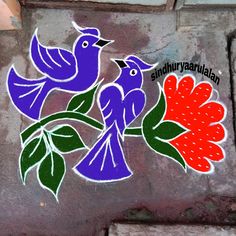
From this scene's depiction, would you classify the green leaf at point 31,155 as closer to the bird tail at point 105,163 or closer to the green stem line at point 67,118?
the green stem line at point 67,118

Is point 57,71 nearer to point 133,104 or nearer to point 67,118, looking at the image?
point 67,118

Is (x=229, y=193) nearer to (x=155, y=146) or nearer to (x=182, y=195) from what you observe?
(x=182, y=195)

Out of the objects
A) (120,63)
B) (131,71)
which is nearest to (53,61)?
(120,63)

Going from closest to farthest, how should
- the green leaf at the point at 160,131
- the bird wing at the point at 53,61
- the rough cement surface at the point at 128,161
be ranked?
the rough cement surface at the point at 128,161 → the green leaf at the point at 160,131 → the bird wing at the point at 53,61

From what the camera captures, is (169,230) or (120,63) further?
(120,63)

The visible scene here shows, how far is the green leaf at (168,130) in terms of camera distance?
11.6 ft

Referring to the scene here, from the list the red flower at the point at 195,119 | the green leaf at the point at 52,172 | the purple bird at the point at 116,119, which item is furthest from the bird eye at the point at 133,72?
the green leaf at the point at 52,172

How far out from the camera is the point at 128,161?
3.48 metres

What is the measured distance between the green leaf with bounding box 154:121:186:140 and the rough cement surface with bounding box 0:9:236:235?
7.8 inches

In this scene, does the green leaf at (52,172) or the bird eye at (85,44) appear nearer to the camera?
the green leaf at (52,172)

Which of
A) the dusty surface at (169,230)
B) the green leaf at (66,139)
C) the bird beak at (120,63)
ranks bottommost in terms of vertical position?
the dusty surface at (169,230)

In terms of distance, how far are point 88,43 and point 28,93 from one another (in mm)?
786

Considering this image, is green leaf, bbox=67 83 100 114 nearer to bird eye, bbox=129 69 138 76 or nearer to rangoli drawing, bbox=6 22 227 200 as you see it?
rangoli drawing, bbox=6 22 227 200

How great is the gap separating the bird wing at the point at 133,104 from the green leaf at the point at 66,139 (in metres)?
0.50
